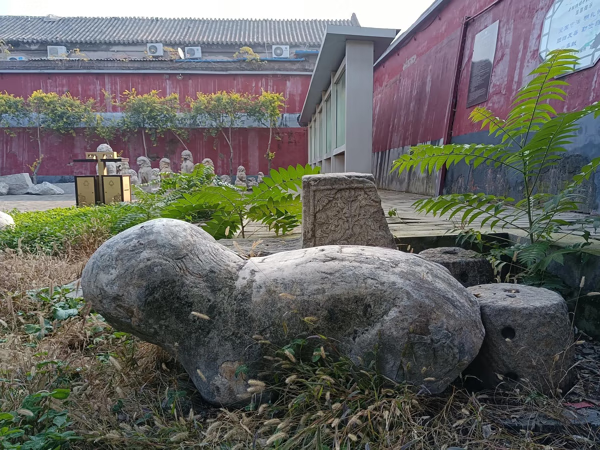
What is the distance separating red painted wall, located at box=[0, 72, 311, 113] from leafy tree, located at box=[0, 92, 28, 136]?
1.15m

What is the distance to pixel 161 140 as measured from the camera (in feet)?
70.2

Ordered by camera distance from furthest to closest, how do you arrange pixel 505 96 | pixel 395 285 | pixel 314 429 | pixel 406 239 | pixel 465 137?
pixel 465 137
pixel 505 96
pixel 406 239
pixel 395 285
pixel 314 429

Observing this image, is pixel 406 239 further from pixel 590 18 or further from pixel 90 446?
pixel 590 18

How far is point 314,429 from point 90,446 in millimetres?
798

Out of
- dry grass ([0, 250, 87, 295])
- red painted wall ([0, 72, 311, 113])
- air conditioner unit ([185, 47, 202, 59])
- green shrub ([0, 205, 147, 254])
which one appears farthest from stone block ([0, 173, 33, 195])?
dry grass ([0, 250, 87, 295])

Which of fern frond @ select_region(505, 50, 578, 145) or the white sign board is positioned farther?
the white sign board

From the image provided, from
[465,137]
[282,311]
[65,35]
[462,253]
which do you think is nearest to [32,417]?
[282,311]

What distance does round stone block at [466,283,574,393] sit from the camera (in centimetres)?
182

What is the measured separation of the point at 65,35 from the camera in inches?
1028

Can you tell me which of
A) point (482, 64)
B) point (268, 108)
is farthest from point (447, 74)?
point (268, 108)

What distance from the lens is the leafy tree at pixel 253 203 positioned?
3.43m

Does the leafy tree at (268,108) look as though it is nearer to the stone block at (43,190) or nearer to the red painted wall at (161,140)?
the red painted wall at (161,140)

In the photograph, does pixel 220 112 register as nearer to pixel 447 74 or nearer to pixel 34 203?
pixel 34 203

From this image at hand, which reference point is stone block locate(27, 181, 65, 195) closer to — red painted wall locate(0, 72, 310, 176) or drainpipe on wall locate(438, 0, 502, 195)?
red painted wall locate(0, 72, 310, 176)
